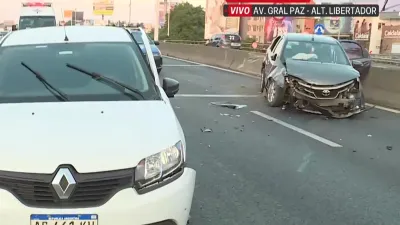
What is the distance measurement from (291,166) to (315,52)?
5999 mm

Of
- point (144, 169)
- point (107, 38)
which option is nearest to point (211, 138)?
point (107, 38)

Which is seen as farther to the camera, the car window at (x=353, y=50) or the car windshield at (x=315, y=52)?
the car window at (x=353, y=50)

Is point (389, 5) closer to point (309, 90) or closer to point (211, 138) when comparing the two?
point (309, 90)

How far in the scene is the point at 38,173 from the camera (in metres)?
3.22

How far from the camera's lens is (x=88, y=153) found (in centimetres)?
333

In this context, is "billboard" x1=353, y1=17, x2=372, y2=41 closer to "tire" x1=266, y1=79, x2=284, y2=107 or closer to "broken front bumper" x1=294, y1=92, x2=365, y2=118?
"tire" x1=266, y1=79, x2=284, y2=107

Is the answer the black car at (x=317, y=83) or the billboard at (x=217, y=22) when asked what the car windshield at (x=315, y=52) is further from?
the billboard at (x=217, y=22)

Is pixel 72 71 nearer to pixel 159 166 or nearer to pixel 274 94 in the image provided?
pixel 159 166

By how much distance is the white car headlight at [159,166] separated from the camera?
339 cm

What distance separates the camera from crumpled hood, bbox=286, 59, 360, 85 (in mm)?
10453

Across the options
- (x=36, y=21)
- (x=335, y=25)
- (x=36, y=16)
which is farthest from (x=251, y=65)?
(x=335, y=25)

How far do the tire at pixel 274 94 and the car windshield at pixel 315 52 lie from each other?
2.53ft

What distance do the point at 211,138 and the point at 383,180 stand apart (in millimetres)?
2957

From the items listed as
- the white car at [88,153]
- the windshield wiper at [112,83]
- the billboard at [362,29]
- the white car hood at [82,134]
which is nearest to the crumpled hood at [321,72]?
the white car at [88,153]
